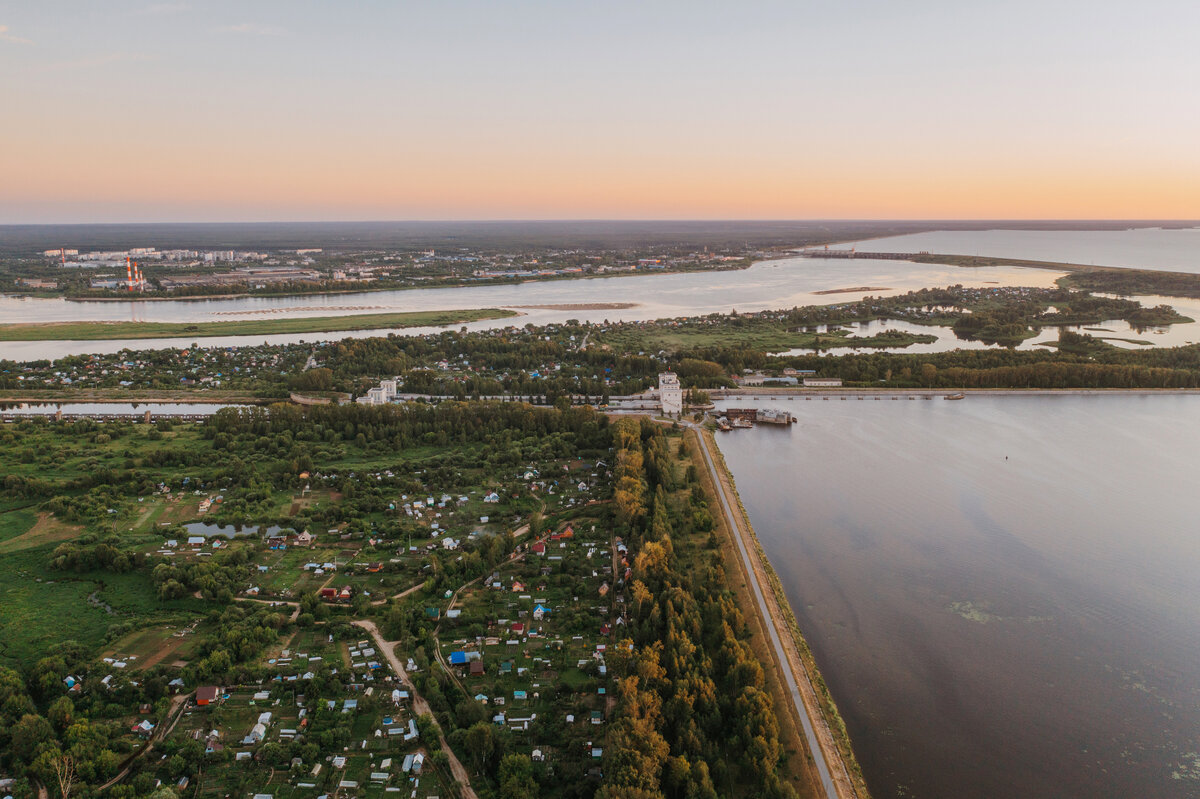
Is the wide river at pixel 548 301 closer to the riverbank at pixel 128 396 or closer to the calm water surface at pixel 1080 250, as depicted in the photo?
the riverbank at pixel 128 396

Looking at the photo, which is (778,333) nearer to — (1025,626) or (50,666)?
(1025,626)

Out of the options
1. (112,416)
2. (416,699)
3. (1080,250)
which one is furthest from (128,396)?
(1080,250)

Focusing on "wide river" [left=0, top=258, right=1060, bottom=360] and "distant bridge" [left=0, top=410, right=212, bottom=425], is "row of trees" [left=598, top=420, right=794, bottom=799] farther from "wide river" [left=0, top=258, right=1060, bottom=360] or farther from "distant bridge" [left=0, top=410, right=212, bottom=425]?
"wide river" [left=0, top=258, right=1060, bottom=360]

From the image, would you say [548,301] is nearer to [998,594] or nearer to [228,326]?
[228,326]

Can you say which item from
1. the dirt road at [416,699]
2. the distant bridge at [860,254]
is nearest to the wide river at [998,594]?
the dirt road at [416,699]

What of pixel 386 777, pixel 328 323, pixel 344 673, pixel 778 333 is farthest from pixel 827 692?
pixel 328 323

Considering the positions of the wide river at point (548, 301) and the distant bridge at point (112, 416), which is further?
the wide river at point (548, 301)
